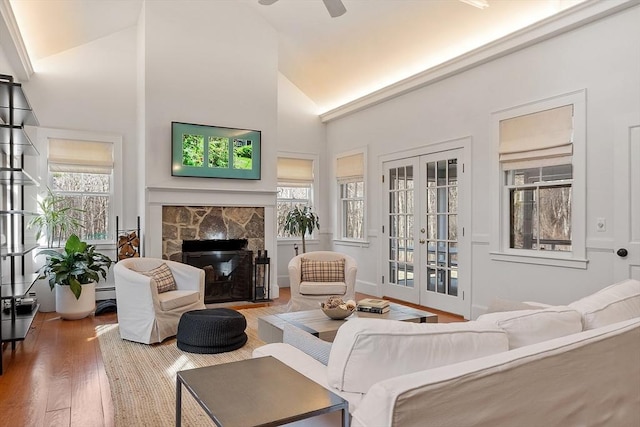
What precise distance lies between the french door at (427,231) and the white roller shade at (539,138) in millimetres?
649

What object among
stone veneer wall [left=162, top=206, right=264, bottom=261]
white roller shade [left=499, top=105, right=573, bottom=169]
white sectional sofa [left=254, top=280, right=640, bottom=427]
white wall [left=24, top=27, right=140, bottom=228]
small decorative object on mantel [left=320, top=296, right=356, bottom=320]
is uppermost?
white wall [left=24, top=27, right=140, bottom=228]

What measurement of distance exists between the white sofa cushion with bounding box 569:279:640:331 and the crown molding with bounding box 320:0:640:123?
2670 millimetres

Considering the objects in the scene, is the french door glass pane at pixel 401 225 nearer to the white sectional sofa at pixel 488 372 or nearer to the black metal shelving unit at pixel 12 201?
the white sectional sofa at pixel 488 372

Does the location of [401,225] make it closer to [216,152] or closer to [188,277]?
[216,152]

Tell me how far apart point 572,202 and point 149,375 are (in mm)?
3943

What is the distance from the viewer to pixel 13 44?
4.38 metres

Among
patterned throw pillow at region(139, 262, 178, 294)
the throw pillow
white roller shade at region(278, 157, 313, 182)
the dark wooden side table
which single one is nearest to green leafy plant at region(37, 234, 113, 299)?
patterned throw pillow at region(139, 262, 178, 294)

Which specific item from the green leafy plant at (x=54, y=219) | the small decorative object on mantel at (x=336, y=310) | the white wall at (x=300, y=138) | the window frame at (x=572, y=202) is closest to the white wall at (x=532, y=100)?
the window frame at (x=572, y=202)

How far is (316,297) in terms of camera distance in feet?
16.4

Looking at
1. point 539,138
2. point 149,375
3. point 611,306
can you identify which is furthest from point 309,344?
point 539,138

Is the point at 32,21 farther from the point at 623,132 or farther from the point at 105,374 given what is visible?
the point at 623,132

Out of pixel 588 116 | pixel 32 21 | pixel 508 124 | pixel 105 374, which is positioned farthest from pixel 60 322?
pixel 588 116

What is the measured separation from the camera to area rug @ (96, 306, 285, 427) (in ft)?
8.70

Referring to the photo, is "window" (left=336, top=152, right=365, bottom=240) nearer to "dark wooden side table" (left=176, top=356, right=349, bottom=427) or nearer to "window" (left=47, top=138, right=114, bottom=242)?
"window" (left=47, top=138, right=114, bottom=242)
